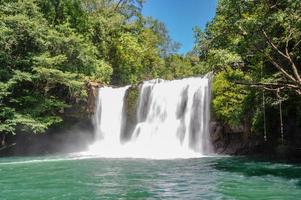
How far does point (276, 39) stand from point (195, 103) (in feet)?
37.9

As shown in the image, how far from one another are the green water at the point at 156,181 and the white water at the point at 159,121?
6.26m

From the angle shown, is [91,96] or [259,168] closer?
[259,168]

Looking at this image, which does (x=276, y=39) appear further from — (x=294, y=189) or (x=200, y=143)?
(x=200, y=143)

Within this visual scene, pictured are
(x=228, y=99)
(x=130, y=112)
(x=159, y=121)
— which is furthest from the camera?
(x=130, y=112)

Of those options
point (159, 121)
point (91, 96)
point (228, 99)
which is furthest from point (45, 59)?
point (228, 99)

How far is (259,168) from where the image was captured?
1675 centimetres

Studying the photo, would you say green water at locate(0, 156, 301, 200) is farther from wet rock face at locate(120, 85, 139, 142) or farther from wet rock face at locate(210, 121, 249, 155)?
wet rock face at locate(120, 85, 139, 142)

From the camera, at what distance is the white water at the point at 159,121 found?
25.7 metres

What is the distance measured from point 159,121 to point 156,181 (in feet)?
A: 48.8

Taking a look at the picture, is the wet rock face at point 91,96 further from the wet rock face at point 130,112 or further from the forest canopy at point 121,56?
the wet rock face at point 130,112

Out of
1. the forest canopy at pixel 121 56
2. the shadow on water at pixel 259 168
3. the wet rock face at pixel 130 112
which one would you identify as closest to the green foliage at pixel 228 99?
the forest canopy at pixel 121 56

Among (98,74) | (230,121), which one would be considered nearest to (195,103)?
(230,121)

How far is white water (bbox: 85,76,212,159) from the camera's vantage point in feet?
84.4

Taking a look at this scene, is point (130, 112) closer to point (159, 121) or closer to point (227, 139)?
point (159, 121)
